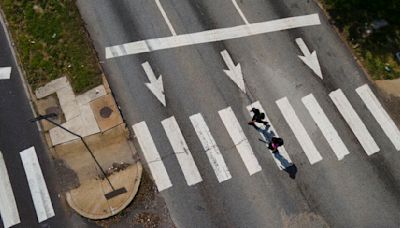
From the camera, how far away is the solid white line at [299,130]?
20719mm

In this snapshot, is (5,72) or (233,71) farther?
(5,72)

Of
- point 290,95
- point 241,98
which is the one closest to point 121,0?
point 241,98

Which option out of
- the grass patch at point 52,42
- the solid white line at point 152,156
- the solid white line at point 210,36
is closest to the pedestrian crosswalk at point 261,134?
the solid white line at point 152,156

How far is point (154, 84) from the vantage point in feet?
72.9

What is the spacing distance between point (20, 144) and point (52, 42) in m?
5.40

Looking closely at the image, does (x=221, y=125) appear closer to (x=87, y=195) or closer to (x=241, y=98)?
(x=241, y=98)

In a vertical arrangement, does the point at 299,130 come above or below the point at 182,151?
below

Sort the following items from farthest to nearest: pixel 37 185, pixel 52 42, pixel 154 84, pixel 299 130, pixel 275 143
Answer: pixel 52 42, pixel 154 84, pixel 299 130, pixel 37 185, pixel 275 143

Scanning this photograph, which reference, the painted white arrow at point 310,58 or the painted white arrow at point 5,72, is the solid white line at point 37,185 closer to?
the painted white arrow at point 5,72

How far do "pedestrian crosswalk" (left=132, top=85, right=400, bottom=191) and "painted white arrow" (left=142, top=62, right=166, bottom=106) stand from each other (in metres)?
1.25

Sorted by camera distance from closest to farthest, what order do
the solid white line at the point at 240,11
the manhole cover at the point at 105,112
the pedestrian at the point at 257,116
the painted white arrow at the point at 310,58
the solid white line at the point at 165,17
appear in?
the pedestrian at the point at 257,116 < the manhole cover at the point at 105,112 < the painted white arrow at the point at 310,58 < the solid white line at the point at 165,17 < the solid white line at the point at 240,11

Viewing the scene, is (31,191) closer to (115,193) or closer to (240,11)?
(115,193)

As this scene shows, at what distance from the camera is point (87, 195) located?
2023 cm

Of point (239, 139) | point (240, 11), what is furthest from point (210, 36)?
point (239, 139)
